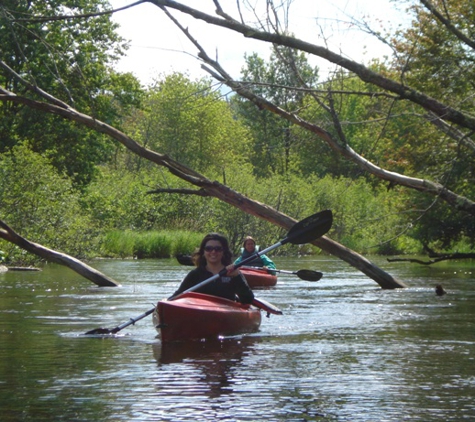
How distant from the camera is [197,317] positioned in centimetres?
1084

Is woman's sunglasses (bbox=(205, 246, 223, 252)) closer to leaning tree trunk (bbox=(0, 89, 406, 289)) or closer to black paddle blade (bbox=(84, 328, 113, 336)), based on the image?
black paddle blade (bbox=(84, 328, 113, 336))

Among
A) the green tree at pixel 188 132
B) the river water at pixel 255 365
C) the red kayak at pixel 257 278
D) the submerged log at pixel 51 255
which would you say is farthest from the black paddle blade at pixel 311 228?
the green tree at pixel 188 132

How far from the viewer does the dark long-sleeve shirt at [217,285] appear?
456 inches

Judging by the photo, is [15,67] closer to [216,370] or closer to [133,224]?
[133,224]

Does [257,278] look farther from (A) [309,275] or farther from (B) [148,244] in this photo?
(B) [148,244]

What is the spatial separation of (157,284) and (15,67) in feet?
56.5

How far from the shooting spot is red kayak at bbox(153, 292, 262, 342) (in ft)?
35.2

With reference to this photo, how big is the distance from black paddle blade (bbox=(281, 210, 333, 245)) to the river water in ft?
3.71

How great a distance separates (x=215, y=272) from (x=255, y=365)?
2335 mm

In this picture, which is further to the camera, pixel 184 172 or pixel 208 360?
pixel 184 172

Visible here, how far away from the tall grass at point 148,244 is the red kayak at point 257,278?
53.5ft

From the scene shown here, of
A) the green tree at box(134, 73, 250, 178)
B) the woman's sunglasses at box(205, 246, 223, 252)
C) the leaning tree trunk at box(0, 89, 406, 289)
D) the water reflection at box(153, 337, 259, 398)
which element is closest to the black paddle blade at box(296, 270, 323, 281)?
the leaning tree trunk at box(0, 89, 406, 289)

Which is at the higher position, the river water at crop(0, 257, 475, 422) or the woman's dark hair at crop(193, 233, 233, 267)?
the woman's dark hair at crop(193, 233, 233, 267)

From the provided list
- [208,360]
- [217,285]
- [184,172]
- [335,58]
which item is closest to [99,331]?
[217,285]
